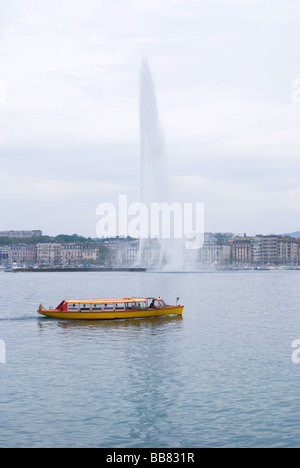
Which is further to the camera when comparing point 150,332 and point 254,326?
point 254,326

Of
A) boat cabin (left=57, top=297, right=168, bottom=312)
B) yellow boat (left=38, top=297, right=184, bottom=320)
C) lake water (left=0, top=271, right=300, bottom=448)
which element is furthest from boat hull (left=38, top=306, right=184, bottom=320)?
lake water (left=0, top=271, right=300, bottom=448)

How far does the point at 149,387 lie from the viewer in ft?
74.5

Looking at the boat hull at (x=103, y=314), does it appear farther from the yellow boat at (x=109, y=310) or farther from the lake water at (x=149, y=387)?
the lake water at (x=149, y=387)

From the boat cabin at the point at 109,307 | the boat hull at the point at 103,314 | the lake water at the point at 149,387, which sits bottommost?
the lake water at the point at 149,387

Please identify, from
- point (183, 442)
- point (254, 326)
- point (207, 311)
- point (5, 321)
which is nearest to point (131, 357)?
point (183, 442)

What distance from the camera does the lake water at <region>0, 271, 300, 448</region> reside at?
17359 millimetres

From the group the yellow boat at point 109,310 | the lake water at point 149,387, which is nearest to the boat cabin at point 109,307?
the yellow boat at point 109,310

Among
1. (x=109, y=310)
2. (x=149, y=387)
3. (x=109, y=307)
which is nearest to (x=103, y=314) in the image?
(x=109, y=310)

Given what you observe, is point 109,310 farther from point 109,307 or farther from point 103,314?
point 109,307

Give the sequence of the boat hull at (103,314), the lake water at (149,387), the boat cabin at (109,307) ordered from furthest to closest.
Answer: the boat cabin at (109,307) < the boat hull at (103,314) < the lake water at (149,387)

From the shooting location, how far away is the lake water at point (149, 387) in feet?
57.0

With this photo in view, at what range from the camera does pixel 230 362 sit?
27.2 meters

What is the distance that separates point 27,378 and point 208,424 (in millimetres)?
8668

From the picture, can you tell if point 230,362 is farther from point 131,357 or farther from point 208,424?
point 208,424
